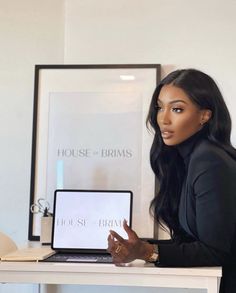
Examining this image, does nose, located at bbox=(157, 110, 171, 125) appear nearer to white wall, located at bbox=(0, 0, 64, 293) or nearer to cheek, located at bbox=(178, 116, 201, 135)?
cheek, located at bbox=(178, 116, 201, 135)

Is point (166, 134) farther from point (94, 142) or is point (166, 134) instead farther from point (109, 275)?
point (94, 142)

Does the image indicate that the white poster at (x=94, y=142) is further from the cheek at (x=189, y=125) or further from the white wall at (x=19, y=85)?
the cheek at (x=189, y=125)

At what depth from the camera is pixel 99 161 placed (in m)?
1.73

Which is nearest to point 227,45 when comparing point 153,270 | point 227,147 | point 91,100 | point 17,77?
point 91,100

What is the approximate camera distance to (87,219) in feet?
4.80

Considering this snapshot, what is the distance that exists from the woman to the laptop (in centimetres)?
14

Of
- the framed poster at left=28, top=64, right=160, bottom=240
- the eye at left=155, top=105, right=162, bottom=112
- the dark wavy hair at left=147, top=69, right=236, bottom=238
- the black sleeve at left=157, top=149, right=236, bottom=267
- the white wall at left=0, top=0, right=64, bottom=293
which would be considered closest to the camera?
the black sleeve at left=157, top=149, right=236, bottom=267

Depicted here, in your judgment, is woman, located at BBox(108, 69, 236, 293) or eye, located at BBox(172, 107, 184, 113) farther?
eye, located at BBox(172, 107, 184, 113)

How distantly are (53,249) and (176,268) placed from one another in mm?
464

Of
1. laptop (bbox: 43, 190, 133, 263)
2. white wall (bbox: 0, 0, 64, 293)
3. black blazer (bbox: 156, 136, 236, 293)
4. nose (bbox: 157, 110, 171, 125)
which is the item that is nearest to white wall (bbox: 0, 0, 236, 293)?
white wall (bbox: 0, 0, 64, 293)

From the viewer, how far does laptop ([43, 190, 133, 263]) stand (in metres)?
1.43

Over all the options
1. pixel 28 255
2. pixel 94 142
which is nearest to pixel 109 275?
pixel 28 255

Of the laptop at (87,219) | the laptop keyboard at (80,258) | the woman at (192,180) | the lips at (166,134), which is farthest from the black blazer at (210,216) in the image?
the laptop at (87,219)

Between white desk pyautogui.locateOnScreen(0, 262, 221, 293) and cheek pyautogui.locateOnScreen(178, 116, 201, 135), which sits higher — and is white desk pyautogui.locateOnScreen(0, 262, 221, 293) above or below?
below
